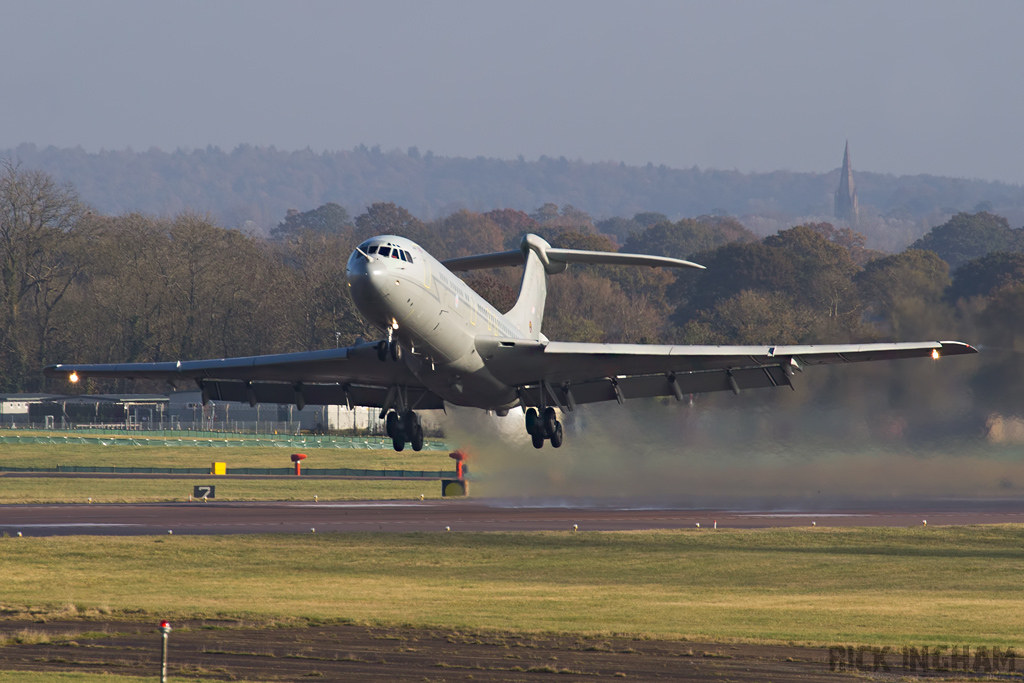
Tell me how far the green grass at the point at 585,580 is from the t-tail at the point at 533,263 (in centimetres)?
987

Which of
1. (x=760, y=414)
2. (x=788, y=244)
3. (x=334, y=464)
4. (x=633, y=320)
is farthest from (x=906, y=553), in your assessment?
(x=788, y=244)

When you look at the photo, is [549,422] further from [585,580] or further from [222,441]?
[222,441]

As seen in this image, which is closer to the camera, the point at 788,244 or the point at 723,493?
the point at 723,493

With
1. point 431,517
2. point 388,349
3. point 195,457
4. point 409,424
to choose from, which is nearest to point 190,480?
point 195,457

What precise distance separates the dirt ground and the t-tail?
15.1 meters

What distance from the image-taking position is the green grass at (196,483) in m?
75.1

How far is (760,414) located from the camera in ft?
201

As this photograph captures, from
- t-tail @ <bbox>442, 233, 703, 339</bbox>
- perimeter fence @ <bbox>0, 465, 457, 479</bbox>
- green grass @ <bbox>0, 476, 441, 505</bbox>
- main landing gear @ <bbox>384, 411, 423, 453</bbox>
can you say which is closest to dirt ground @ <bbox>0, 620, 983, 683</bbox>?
main landing gear @ <bbox>384, 411, 423, 453</bbox>

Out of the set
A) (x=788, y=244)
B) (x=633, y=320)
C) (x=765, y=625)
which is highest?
(x=788, y=244)

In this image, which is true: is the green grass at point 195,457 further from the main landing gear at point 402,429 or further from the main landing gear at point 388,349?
the main landing gear at point 388,349

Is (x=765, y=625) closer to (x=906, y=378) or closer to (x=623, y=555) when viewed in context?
(x=623, y=555)

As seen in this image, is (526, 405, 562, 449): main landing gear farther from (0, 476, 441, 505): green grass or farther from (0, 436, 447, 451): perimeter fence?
(0, 436, 447, 451): perimeter fence

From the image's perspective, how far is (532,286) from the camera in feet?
168

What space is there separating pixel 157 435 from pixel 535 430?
267ft
